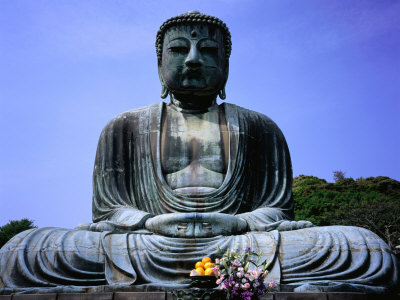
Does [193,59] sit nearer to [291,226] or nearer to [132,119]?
[132,119]

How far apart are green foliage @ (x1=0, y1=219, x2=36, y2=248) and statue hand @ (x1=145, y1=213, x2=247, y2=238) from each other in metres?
16.5

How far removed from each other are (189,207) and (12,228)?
16826 millimetres

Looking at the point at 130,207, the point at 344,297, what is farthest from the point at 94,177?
the point at 344,297

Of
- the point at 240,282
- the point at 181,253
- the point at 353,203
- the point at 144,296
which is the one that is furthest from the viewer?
the point at 353,203

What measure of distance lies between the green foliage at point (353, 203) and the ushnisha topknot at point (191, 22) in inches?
754

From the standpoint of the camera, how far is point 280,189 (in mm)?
7832

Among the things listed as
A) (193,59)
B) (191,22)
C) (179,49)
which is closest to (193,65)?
(193,59)

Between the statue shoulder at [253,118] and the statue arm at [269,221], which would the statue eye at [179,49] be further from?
the statue arm at [269,221]

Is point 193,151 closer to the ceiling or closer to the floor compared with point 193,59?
closer to the floor

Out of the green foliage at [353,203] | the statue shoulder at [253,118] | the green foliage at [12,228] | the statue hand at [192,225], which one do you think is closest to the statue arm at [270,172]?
the statue shoulder at [253,118]

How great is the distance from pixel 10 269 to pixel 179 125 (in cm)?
333

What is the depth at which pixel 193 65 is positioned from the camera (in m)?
7.78

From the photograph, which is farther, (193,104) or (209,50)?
(193,104)

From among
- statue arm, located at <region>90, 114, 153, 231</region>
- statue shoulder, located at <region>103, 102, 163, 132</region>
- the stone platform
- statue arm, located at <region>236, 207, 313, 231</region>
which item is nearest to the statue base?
the stone platform
